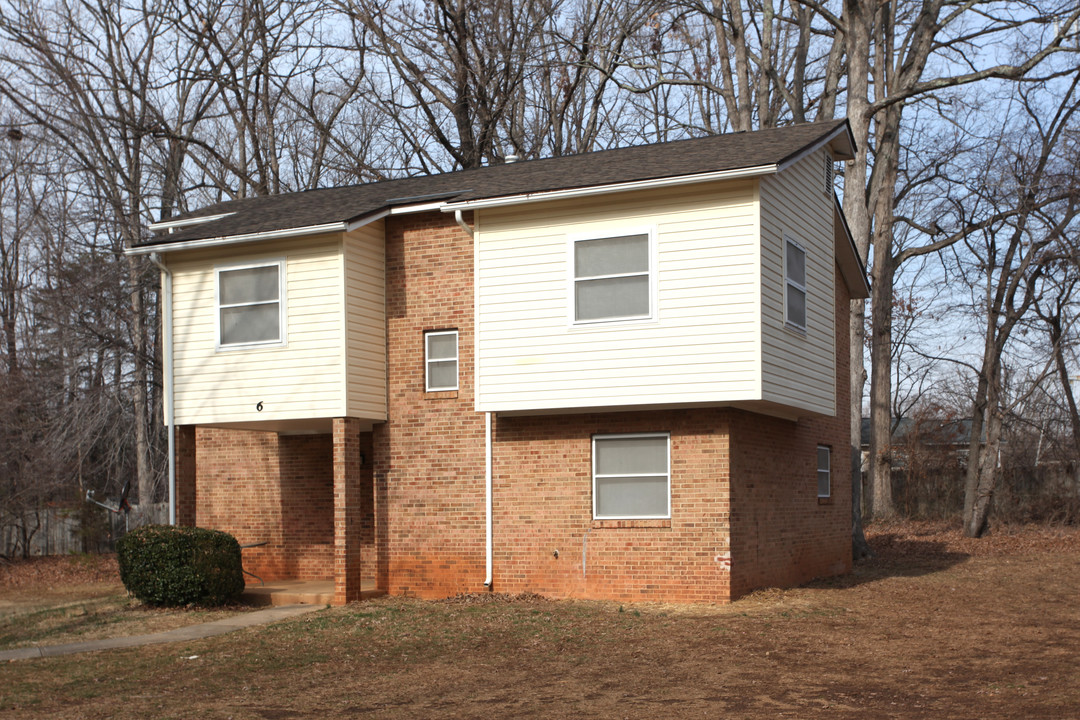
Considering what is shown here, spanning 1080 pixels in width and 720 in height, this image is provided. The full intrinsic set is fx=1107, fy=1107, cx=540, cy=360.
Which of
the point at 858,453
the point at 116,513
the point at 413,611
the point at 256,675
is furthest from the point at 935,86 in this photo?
the point at 116,513

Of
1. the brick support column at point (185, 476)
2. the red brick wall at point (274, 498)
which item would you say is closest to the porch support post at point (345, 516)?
the red brick wall at point (274, 498)

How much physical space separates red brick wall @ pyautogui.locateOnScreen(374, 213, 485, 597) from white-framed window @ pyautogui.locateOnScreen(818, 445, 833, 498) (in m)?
6.82

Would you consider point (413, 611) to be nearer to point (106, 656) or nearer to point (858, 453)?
point (106, 656)

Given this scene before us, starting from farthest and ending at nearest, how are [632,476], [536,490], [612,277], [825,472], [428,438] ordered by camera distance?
[825,472] → [428,438] → [536,490] → [632,476] → [612,277]

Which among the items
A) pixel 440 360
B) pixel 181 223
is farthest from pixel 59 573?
pixel 440 360

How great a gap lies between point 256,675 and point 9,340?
2524 centimetres

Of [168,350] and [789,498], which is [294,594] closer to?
[168,350]

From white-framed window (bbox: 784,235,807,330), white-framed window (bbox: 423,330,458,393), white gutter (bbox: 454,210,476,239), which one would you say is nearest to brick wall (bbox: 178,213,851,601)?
white-framed window (bbox: 423,330,458,393)

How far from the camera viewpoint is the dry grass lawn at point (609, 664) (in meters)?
9.20

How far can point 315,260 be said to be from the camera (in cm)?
1633

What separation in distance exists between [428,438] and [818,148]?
7231 mm

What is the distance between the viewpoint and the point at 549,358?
1527cm

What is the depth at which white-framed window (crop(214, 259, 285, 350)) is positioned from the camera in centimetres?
1659

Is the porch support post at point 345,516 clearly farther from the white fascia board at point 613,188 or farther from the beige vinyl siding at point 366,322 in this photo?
the white fascia board at point 613,188
